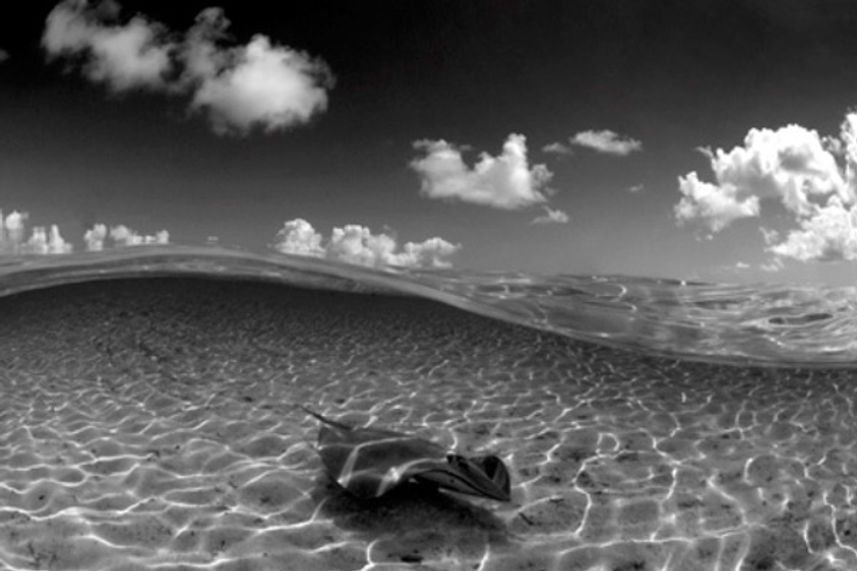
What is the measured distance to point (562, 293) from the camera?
15758 millimetres

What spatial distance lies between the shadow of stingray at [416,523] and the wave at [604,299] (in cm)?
1077

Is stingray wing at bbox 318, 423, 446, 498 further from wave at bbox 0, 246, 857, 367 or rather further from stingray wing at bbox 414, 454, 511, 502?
wave at bbox 0, 246, 857, 367

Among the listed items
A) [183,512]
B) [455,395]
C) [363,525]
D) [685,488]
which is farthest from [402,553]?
[455,395]

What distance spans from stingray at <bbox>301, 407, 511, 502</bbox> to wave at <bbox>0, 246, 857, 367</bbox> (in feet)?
35.2

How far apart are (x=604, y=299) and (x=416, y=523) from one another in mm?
Result: 11876

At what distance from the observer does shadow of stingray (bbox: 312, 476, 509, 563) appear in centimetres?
479

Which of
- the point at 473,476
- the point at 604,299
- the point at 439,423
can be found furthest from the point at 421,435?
the point at 604,299

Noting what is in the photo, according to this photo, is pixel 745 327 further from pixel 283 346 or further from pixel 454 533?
pixel 454 533

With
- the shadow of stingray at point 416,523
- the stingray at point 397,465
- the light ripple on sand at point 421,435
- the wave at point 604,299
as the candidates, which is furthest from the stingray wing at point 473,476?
the wave at point 604,299

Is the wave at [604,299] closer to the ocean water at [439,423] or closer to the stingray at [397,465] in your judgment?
the ocean water at [439,423]

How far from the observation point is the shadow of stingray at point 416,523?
479 cm

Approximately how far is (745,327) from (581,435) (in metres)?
9.78

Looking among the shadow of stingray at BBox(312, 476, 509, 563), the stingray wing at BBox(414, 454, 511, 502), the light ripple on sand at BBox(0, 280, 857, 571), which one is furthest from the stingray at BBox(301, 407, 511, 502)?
the light ripple on sand at BBox(0, 280, 857, 571)

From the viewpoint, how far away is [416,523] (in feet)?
16.9
